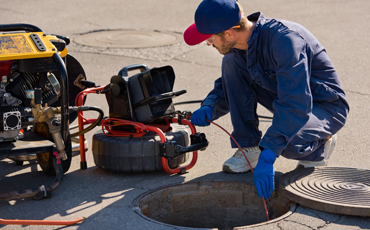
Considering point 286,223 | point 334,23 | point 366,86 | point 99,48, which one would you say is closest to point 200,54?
point 99,48

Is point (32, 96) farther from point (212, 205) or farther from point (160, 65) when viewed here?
point (160, 65)

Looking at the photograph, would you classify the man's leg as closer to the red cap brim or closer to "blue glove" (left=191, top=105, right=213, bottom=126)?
"blue glove" (left=191, top=105, right=213, bottom=126)

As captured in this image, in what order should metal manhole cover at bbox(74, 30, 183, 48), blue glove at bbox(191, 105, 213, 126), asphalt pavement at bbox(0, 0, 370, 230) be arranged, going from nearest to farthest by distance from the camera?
1. asphalt pavement at bbox(0, 0, 370, 230)
2. blue glove at bbox(191, 105, 213, 126)
3. metal manhole cover at bbox(74, 30, 183, 48)

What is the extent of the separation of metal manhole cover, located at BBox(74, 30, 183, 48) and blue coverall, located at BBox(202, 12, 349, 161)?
11.8ft

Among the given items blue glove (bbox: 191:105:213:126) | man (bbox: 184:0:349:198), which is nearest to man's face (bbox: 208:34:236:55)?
man (bbox: 184:0:349:198)

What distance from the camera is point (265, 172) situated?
103 inches

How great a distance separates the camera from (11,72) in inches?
113

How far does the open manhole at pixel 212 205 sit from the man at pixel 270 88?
0.20m

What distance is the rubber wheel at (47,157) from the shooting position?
3.13 m

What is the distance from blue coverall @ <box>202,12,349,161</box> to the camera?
263cm

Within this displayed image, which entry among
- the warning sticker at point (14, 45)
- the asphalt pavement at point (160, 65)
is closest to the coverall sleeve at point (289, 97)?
the asphalt pavement at point (160, 65)

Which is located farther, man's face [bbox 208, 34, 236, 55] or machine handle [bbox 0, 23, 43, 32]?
machine handle [bbox 0, 23, 43, 32]

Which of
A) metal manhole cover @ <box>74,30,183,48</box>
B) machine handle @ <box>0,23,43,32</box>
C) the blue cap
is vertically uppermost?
the blue cap

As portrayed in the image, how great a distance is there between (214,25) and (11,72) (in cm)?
131
